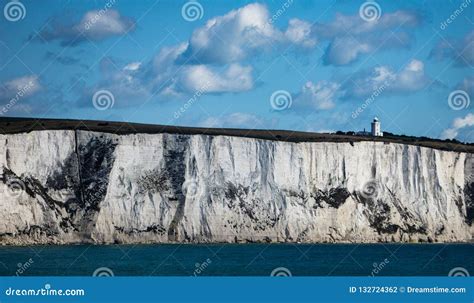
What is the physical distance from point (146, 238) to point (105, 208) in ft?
8.83

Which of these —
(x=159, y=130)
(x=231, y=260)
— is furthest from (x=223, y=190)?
(x=231, y=260)

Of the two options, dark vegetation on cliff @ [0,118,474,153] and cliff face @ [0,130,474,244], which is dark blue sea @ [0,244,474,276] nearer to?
cliff face @ [0,130,474,244]

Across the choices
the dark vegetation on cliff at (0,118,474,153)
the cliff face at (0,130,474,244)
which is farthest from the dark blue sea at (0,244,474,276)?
the dark vegetation on cliff at (0,118,474,153)

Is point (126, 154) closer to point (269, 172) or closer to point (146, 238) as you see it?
point (146, 238)

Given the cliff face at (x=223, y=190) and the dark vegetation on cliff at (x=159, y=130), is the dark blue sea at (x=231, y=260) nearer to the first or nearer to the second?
the cliff face at (x=223, y=190)

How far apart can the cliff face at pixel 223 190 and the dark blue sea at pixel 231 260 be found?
1655mm

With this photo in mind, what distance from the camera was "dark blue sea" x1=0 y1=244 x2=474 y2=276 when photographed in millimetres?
37188

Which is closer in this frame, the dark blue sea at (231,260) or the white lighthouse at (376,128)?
the dark blue sea at (231,260)

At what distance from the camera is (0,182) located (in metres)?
50.5

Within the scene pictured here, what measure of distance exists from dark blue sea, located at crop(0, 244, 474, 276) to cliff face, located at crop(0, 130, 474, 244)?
1655 millimetres

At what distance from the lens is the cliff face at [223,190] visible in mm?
51531

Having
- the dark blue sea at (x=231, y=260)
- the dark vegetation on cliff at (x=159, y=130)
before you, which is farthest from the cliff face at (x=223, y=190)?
the dark blue sea at (x=231, y=260)
